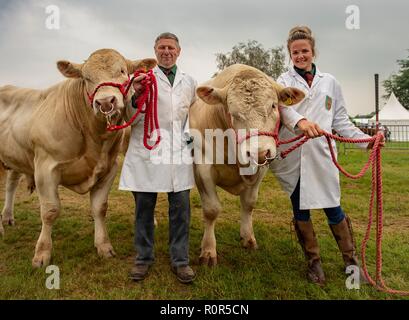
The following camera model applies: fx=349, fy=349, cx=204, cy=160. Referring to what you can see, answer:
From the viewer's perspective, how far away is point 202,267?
4.04m

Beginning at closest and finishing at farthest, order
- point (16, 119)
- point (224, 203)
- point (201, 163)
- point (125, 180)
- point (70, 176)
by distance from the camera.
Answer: point (125, 180) < point (201, 163) < point (70, 176) < point (16, 119) < point (224, 203)

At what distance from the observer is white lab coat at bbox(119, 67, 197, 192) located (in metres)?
3.66

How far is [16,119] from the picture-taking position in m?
5.01

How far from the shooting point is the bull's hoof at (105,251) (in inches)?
176

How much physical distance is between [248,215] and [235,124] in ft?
6.49

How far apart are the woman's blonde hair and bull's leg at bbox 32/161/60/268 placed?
10.1 feet

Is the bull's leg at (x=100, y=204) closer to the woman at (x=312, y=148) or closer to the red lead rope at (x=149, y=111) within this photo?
the red lead rope at (x=149, y=111)

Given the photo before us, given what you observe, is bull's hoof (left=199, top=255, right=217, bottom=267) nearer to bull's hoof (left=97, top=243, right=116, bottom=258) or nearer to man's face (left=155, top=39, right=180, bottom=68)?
bull's hoof (left=97, top=243, right=116, bottom=258)

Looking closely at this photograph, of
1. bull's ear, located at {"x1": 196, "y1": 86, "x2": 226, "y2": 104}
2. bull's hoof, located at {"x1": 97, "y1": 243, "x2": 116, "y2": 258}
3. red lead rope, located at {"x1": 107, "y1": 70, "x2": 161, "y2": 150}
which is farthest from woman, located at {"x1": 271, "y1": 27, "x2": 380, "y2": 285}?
bull's hoof, located at {"x1": 97, "y1": 243, "x2": 116, "y2": 258}

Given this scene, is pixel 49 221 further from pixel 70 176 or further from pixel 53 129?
pixel 53 129

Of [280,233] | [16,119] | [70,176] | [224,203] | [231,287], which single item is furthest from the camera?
[224,203]

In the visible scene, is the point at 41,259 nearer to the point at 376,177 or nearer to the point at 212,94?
the point at 212,94

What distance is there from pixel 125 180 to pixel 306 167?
1.90 m
